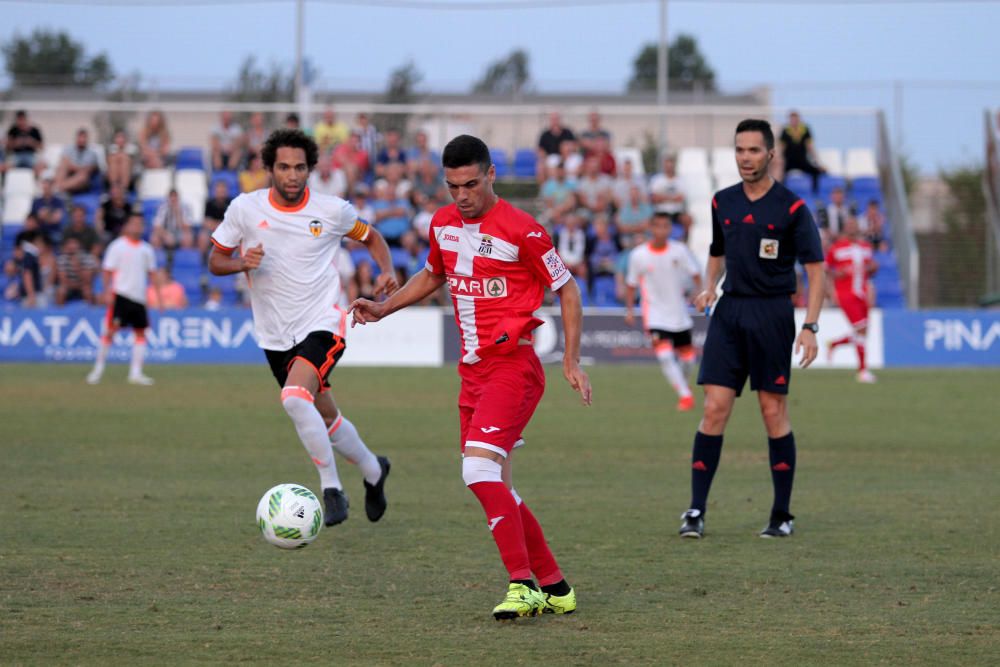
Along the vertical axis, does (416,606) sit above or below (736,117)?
below

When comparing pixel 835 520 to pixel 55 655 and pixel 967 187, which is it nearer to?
pixel 55 655

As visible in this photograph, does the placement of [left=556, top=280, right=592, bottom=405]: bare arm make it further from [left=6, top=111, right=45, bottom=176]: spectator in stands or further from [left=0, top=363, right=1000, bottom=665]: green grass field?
[left=6, top=111, right=45, bottom=176]: spectator in stands

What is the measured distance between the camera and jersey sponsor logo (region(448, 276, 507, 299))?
6234 mm

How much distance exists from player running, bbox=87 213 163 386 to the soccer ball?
13.0 metres

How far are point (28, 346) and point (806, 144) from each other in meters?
15.5

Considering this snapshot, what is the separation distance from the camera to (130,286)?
19.5 metres

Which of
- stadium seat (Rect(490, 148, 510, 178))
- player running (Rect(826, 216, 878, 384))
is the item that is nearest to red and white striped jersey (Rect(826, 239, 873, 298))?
player running (Rect(826, 216, 878, 384))

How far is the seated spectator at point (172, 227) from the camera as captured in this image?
26.3 metres

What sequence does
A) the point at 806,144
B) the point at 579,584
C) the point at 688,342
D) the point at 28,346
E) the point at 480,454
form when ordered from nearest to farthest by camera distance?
the point at 480,454, the point at 579,584, the point at 688,342, the point at 28,346, the point at 806,144

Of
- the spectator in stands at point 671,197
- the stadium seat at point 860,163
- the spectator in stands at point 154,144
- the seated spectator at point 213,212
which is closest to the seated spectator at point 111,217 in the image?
the seated spectator at point 213,212

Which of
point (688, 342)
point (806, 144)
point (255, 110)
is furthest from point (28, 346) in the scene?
point (806, 144)

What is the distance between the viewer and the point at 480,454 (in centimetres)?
603

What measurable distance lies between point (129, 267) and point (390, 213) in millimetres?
7809

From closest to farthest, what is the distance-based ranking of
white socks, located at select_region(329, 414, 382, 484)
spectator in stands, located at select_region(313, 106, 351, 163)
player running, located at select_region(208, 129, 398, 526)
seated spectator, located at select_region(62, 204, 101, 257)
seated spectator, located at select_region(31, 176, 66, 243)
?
player running, located at select_region(208, 129, 398, 526) → white socks, located at select_region(329, 414, 382, 484) → seated spectator, located at select_region(62, 204, 101, 257) → seated spectator, located at select_region(31, 176, 66, 243) → spectator in stands, located at select_region(313, 106, 351, 163)
